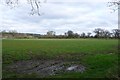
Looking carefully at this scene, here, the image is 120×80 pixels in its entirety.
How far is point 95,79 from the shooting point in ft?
47.0

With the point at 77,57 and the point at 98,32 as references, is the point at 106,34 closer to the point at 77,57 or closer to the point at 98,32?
the point at 98,32

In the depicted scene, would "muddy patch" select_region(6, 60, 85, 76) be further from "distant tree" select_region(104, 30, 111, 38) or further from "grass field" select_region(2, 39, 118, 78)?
"distant tree" select_region(104, 30, 111, 38)

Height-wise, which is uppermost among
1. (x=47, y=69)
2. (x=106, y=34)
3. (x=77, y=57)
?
(x=106, y=34)

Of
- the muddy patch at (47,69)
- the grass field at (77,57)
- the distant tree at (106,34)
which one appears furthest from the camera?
the distant tree at (106,34)

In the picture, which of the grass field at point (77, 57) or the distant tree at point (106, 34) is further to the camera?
the distant tree at point (106, 34)

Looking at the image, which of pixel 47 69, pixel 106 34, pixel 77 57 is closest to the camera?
pixel 47 69

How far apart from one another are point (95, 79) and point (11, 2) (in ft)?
23.9

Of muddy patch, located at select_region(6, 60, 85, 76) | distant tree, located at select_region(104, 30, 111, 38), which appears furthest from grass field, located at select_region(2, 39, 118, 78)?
distant tree, located at select_region(104, 30, 111, 38)

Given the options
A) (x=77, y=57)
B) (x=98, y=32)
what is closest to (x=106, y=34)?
(x=98, y=32)

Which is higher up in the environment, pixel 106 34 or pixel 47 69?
pixel 106 34

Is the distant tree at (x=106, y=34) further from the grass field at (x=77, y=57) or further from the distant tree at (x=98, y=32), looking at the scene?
the grass field at (x=77, y=57)

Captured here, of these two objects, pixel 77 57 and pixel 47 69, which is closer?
pixel 47 69

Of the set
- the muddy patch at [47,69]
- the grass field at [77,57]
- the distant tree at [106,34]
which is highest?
the distant tree at [106,34]

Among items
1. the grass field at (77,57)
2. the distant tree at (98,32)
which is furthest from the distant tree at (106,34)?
the grass field at (77,57)
